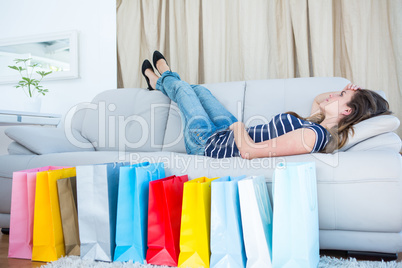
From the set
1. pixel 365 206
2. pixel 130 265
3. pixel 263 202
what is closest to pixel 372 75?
pixel 365 206

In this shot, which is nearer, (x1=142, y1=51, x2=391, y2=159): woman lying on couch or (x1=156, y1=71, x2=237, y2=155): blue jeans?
(x1=142, y1=51, x2=391, y2=159): woman lying on couch

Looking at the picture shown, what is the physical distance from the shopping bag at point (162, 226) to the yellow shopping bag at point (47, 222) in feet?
1.24

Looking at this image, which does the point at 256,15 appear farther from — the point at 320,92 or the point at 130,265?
the point at 130,265

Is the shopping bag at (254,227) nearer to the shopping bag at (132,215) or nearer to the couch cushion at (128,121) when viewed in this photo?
the shopping bag at (132,215)

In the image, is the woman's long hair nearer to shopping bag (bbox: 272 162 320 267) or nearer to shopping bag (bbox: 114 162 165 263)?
shopping bag (bbox: 272 162 320 267)

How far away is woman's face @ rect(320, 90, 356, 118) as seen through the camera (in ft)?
5.19

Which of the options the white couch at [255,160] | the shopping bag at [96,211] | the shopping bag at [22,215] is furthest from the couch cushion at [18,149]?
the shopping bag at [96,211]

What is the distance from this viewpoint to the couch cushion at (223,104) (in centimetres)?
208

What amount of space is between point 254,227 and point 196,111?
0.89m

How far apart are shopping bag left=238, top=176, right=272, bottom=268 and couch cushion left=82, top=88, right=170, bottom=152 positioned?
3.74 ft

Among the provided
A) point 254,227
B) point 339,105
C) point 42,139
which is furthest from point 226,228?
point 42,139

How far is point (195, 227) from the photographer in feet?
3.64

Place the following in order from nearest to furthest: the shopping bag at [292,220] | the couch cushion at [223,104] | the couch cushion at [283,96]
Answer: the shopping bag at [292,220], the couch cushion at [283,96], the couch cushion at [223,104]

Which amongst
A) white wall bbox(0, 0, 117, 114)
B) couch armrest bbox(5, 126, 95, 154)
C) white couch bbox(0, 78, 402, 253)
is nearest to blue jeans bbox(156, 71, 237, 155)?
white couch bbox(0, 78, 402, 253)
